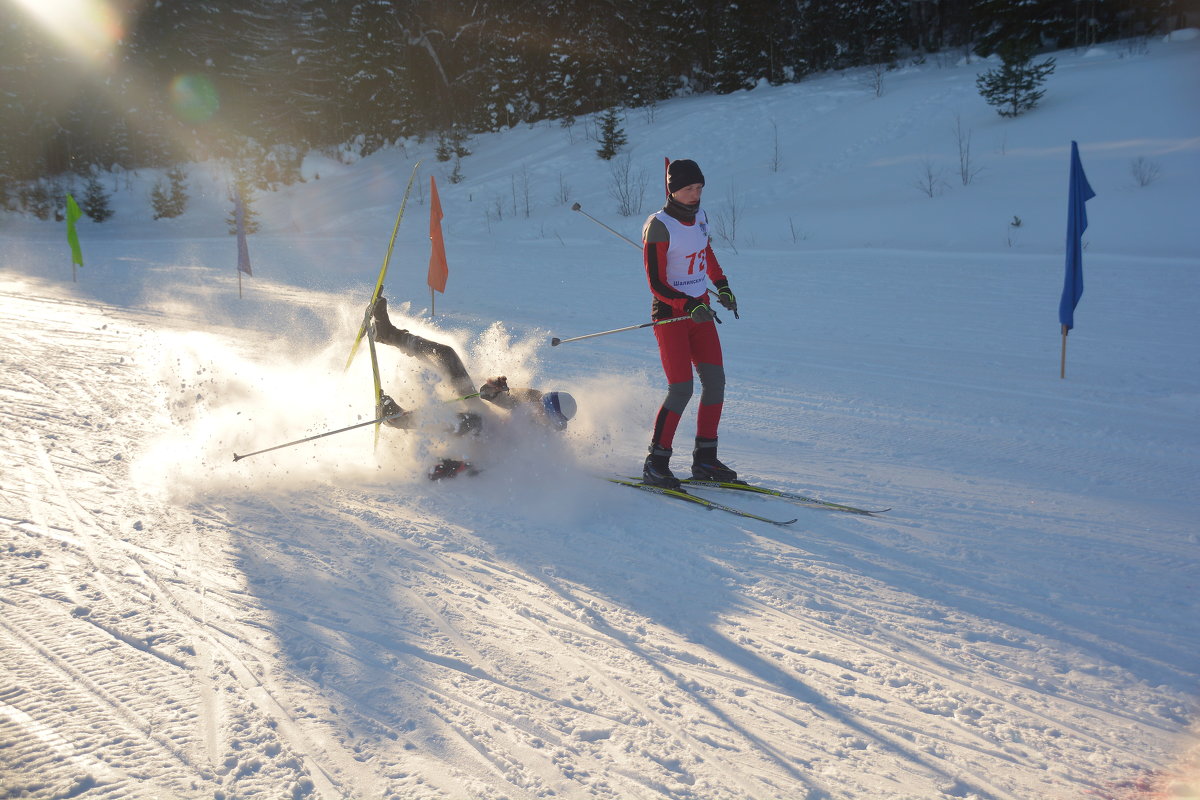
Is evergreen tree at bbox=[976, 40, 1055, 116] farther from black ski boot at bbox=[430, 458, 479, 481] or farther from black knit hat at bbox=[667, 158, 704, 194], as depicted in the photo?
black ski boot at bbox=[430, 458, 479, 481]

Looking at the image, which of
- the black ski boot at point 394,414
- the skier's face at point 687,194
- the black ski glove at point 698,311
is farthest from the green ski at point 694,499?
the skier's face at point 687,194

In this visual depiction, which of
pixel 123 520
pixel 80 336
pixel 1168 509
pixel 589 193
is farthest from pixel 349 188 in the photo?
pixel 1168 509

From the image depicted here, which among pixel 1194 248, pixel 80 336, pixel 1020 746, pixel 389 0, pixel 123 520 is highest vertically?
pixel 389 0

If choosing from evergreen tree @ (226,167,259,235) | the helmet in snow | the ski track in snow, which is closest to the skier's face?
the helmet in snow

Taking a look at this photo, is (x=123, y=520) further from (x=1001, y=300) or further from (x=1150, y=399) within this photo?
(x=1001, y=300)

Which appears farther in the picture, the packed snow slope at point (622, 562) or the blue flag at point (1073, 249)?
the blue flag at point (1073, 249)

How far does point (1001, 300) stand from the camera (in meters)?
9.69

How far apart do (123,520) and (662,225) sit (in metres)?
3.57

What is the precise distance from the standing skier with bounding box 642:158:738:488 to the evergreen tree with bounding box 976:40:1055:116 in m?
16.2

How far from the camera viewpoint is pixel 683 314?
16.0 ft

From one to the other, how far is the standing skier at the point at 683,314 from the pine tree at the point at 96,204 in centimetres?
3507

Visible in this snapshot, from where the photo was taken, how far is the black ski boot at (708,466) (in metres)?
4.99

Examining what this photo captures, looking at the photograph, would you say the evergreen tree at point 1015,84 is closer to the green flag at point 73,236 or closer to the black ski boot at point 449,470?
the black ski boot at point 449,470

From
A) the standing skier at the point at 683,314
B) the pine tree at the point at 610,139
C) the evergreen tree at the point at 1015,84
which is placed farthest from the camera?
the pine tree at the point at 610,139
